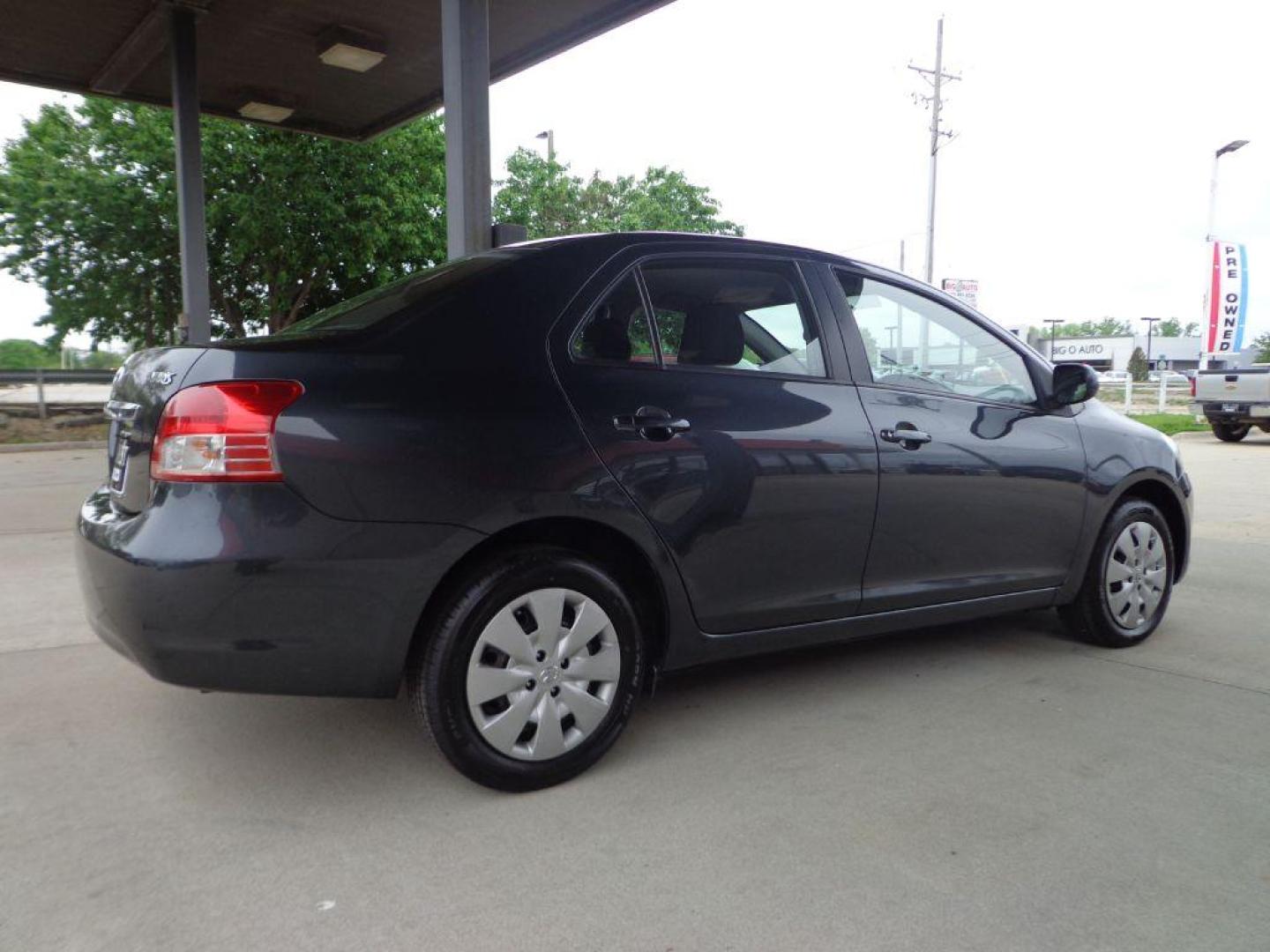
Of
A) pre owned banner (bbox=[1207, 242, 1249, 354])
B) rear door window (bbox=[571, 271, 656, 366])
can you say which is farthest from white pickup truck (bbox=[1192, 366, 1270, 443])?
rear door window (bbox=[571, 271, 656, 366])

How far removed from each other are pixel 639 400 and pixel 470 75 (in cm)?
417

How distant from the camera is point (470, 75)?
5.99m

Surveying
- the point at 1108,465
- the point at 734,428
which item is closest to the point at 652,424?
the point at 734,428

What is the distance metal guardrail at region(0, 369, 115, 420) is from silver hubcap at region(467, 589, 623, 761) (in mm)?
17503

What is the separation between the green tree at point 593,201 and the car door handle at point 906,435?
23072mm

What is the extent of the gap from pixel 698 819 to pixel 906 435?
154 centimetres

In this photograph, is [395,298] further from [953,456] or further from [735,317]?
[953,456]

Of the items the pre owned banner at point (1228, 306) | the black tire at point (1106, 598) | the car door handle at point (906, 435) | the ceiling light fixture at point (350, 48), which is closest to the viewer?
the car door handle at point (906, 435)

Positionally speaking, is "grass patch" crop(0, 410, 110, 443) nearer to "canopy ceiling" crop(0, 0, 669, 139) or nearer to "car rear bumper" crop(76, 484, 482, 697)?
"canopy ceiling" crop(0, 0, 669, 139)

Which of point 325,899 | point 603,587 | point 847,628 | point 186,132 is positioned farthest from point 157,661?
point 186,132

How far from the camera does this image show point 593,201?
29141 mm

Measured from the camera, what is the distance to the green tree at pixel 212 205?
17.5 meters

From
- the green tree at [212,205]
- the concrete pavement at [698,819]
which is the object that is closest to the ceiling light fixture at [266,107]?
the green tree at [212,205]

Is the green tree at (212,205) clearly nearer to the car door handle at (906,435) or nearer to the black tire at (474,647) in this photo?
the car door handle at (906,435)
